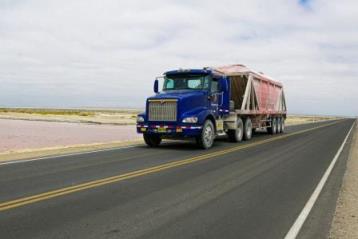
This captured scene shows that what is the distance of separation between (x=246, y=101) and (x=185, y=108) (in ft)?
21.1

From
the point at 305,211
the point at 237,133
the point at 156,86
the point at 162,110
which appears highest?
the point at 156,86

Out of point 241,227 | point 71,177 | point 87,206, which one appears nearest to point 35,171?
point 71,177

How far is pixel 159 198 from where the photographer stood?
7910 millimetres

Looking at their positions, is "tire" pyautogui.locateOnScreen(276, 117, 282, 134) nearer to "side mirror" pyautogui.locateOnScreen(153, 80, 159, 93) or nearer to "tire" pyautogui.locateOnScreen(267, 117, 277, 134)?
"tire" pyautogui.locateOnScreen(267, 117, 277, 134)

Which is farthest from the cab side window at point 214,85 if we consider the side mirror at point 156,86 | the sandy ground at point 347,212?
the sandy ground at point 347,212

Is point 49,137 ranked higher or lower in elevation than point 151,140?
lower

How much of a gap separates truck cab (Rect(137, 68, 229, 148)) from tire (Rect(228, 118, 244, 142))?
2.41m

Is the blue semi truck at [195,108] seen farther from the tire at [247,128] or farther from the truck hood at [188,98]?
the tire at [247,128]

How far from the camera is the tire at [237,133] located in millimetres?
21583

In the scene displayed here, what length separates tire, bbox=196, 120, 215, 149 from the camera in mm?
17531

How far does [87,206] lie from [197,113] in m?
10.6

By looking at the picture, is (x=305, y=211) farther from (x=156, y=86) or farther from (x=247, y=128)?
(x=247, y=128)

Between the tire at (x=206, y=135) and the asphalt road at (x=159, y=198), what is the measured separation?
391cm

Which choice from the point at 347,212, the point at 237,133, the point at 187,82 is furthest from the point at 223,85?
the point at 347,212
